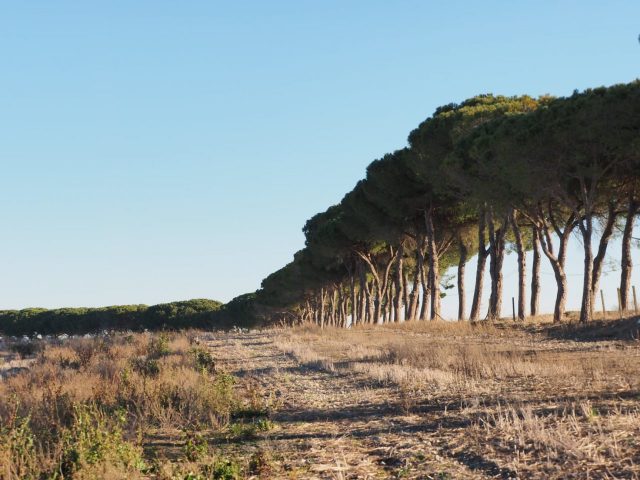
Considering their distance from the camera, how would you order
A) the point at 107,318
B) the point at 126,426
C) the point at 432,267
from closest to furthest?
the point at 126,426
the point at 432,267
the point at 107,318

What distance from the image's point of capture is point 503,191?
3259 cm

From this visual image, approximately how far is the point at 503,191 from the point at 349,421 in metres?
24.1

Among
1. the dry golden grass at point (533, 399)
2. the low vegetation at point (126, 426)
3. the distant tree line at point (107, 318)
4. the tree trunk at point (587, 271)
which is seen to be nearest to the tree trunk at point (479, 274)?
the tree trunk at point (587, 271)

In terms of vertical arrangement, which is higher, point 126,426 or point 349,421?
point 349,421

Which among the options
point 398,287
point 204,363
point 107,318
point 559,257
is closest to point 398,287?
point 398,287

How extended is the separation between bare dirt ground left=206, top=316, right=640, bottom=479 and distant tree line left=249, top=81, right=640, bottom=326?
11.7 meters

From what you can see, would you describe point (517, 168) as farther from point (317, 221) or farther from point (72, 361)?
point (317, 221)

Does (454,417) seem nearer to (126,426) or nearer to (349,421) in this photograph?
(349,421)

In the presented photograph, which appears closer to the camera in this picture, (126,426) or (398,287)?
(126,426)

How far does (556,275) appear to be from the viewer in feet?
109

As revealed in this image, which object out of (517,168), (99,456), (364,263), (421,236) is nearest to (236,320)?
(364,263)

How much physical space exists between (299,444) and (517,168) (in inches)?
916

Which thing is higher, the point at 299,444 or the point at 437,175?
the point at 437,175

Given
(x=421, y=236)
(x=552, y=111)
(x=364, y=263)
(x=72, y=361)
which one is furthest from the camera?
(x=364, y=263)
